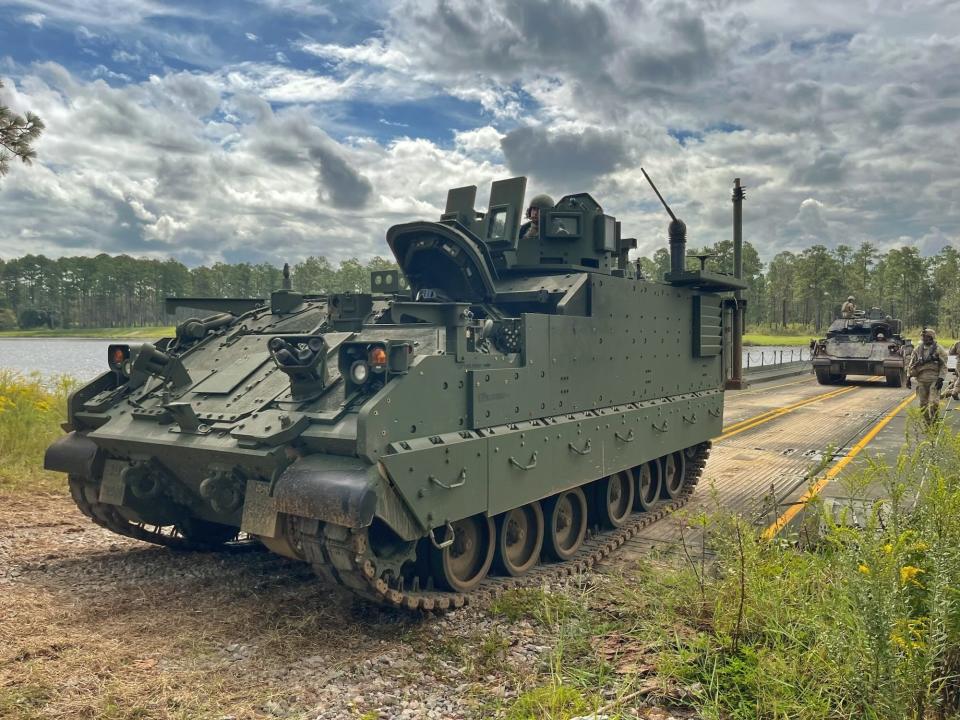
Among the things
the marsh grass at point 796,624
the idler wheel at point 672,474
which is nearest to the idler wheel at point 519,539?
the marsh grass at point 796,624

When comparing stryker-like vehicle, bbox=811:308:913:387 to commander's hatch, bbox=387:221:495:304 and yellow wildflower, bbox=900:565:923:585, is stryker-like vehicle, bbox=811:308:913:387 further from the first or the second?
yellow wildflower, bbox=900:565:923:585

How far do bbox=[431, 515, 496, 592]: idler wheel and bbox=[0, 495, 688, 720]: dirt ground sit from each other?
327mm

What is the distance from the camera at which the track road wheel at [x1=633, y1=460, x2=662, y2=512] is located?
928cm

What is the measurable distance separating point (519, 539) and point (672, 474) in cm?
383

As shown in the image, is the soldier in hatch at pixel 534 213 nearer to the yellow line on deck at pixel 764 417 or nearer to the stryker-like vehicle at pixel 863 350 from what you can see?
the yellow line on deck at pixel 764 417

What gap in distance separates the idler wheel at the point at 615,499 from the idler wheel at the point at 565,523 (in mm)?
361

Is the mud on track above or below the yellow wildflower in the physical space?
below

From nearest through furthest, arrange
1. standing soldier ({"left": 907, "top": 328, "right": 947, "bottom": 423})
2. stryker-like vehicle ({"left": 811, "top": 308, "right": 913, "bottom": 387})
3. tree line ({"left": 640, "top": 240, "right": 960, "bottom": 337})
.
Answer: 1. standing soldier ({"left": 907, "top": 328, "right": 947, "bottom": 423})
2. stryker-like vehicle ({"left": 811, "top": 308, "right": 913, "bottom": 387})
3. tree line ({"left": 640, "top": 240, "right": 960, "bottom": 337})

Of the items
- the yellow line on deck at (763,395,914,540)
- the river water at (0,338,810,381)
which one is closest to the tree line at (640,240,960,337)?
the river water at (0,338,810,381)

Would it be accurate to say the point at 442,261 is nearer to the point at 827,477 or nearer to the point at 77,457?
the point at 77,457

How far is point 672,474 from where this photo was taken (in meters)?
10.4

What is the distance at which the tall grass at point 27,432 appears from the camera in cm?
1021

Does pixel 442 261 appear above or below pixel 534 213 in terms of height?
below

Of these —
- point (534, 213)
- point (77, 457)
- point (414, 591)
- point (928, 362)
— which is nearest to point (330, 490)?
point (414, 591)
